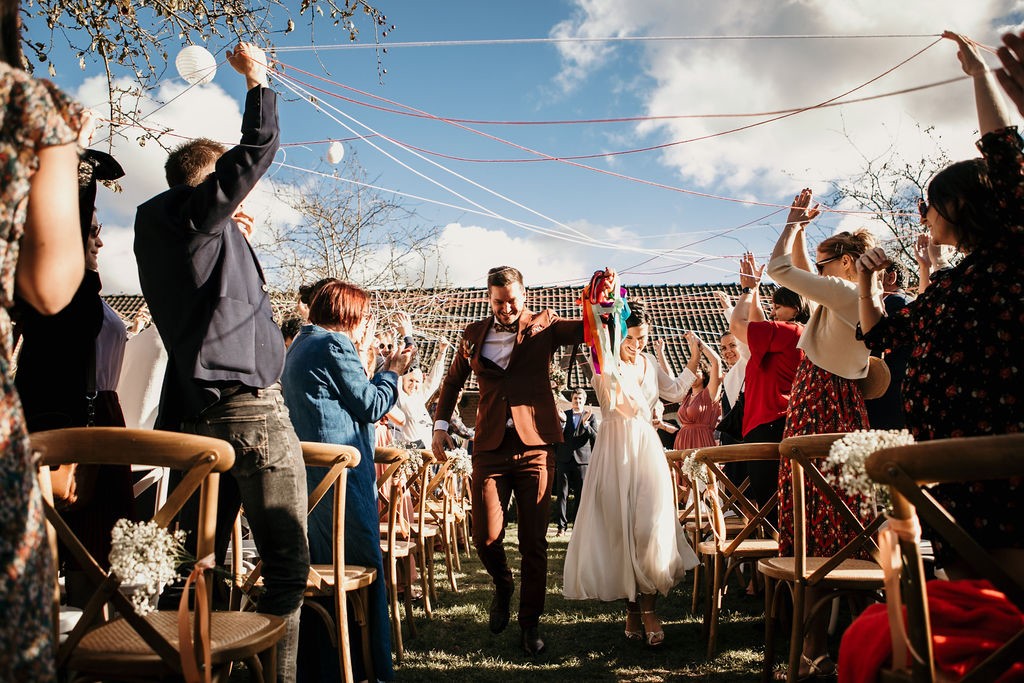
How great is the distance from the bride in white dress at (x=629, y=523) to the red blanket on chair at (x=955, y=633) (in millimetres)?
2983

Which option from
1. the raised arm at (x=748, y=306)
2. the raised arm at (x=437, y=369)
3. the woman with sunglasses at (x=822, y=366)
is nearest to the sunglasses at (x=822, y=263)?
the woman with sunglasses at (x=822, y=366)

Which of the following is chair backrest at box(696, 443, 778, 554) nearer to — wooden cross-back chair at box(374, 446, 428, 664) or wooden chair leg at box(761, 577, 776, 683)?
wooden chair leg at box(761, 577, 776, 683)

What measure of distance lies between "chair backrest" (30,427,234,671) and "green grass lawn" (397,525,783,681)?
2.44m

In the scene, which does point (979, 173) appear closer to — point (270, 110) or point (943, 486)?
point (943, 486)

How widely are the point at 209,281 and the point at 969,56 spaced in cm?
254

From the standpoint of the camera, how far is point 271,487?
8.18ft

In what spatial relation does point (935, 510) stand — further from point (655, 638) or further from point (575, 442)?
point (575, 442)

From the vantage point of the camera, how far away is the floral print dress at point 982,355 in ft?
6.22

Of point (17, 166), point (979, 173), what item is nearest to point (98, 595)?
point (17, 166)

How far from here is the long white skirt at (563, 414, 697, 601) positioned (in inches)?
186

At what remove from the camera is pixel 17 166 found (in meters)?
1.31

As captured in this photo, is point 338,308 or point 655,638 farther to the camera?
point 655,638

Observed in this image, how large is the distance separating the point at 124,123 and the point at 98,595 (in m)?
3.79

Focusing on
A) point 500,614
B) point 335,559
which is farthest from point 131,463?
point 500,614
